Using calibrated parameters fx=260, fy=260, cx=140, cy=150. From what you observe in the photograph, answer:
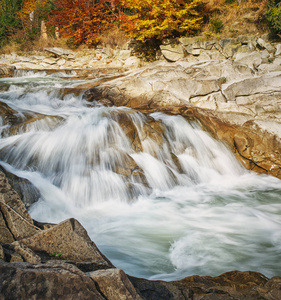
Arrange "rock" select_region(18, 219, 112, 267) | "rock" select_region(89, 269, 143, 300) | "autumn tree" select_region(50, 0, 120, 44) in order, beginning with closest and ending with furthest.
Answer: "rock" select_region(89, 269, 143, 300)
"rock" select_region(18, 219, 112, 267)
"autumn tree" select_region(50, 0, 120, 44)

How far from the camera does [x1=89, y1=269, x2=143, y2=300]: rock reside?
1.81m

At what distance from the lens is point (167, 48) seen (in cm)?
1573

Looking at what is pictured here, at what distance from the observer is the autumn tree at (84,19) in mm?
21619

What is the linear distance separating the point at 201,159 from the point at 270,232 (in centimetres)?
363

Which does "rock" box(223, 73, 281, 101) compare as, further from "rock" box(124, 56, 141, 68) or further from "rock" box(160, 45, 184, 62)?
"rock" box(124, 56, 141, 68)

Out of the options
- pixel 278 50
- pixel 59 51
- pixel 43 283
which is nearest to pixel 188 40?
pixel 278 50

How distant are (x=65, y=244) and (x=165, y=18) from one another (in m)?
16.4

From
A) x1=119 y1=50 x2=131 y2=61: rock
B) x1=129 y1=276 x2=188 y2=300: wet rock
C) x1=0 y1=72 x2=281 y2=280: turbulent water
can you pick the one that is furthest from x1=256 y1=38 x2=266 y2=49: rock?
x1=129 y1=276 x2=188 y2=300: wet rock

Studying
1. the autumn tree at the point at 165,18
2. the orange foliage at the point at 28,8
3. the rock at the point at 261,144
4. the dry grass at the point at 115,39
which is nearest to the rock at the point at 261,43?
the autumn tree at the point at 165,18

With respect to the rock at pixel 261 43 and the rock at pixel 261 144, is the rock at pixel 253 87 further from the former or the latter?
the rock at pixel 261 43

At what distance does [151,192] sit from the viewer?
→ 645 centimetres

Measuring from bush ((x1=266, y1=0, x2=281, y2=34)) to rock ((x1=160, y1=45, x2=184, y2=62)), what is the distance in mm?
4696

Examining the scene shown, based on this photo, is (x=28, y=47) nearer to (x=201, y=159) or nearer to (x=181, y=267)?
(x=201, y=159)

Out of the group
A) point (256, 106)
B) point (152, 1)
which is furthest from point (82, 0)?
point (256, 106)
